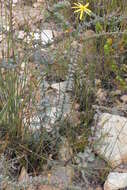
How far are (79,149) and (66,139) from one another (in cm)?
8

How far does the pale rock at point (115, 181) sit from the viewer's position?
1856 mm

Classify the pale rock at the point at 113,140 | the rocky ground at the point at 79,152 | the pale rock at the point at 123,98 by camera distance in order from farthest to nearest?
the pale rock at the point at 123,98
the pale rock at the point at 113,140
the rocky ground at the point at 79,152

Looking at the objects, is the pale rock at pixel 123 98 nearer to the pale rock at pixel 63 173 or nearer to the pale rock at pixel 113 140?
the pale rock at pixel 113 140

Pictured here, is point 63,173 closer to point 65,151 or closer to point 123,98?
point 65,151

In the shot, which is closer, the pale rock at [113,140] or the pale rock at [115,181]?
the pale rock at [115,181]

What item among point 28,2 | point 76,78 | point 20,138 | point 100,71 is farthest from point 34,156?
point 28,2

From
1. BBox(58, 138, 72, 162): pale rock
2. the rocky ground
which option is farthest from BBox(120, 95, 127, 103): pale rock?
BBox(58, 138, 72, 162): pale rock

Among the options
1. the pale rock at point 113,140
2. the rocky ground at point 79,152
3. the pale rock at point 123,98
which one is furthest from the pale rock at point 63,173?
the pale rock at point 123,98

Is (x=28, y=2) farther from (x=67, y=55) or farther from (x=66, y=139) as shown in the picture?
(x=66, y=139)

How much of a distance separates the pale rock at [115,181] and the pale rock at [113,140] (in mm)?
90

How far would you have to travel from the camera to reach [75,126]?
208 cm

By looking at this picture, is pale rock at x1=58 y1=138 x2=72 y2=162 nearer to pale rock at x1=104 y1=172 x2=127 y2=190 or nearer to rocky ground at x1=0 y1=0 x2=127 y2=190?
rocky ground at x1=0 y1=0 x2=127 y2=190

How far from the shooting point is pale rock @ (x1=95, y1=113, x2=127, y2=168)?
77.2 inches

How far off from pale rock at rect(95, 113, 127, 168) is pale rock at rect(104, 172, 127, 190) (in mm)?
90
